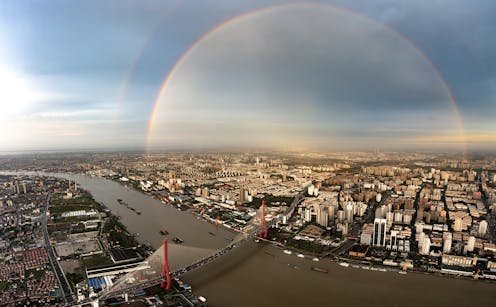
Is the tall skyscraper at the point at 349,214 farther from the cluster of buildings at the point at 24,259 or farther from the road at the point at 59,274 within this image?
the cluster of buildings at the point at 24,259

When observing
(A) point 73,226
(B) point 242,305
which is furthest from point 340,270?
(A) point 73,226

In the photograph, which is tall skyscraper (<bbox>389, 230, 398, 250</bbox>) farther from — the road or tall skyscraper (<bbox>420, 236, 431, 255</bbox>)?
the road

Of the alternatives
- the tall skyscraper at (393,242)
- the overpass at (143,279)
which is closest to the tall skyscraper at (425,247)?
the tall skyscraper at (393,242)

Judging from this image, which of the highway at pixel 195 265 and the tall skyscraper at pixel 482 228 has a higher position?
the tall skyscraper at pixel 482 228

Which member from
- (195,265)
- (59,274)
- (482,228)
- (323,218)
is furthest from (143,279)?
(482,228)

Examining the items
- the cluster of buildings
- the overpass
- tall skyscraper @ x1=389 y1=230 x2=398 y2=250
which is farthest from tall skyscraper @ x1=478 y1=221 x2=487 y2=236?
the cluster of buildings

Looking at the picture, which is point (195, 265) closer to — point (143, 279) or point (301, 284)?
point (143, 279)
